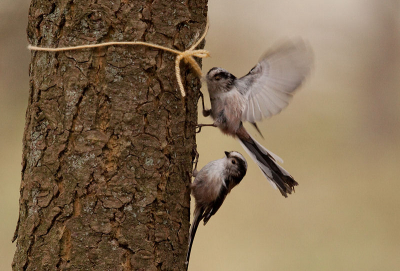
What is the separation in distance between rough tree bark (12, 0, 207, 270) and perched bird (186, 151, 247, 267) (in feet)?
1.62

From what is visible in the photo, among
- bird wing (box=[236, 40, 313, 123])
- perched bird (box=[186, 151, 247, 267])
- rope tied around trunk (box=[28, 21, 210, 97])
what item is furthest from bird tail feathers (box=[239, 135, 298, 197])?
rope tied around trunk (box=[28, 21, 210, 97])

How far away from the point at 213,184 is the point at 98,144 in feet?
3.00

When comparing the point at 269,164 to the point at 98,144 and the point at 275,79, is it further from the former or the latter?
the point at 98,144

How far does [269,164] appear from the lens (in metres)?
2.44

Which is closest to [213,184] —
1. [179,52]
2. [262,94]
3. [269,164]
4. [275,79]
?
[269,164]

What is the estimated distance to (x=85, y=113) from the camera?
170cm

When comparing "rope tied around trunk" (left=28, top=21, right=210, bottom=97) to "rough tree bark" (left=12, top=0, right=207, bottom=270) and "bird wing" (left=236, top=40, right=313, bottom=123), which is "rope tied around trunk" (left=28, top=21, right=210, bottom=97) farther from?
"bird wing" (left=236, top=40, right=313, bottom=123)

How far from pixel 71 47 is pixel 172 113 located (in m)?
0.49

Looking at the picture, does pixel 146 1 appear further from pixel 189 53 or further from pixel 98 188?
pixel 98 188

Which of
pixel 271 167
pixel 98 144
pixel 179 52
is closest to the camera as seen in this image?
pixel 98 144

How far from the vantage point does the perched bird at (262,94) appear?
2.02 metres

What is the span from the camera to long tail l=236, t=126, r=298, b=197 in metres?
2.34

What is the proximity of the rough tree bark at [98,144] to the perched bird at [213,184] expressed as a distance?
49 centimetres

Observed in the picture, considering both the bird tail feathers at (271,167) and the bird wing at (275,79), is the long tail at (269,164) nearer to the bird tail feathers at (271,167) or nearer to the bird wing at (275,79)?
the bird tail feathers at (271,167)
